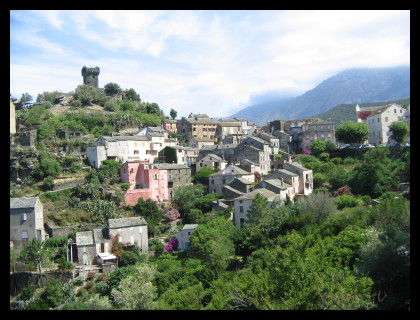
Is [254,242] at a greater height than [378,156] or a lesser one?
lesser

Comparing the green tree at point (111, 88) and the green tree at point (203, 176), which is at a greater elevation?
the green tree at point (111, 88)

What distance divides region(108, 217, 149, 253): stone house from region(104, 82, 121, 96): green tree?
4067 centimetres

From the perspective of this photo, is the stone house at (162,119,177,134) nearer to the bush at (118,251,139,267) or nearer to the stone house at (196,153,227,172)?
the stone house at (196,153,227,172)

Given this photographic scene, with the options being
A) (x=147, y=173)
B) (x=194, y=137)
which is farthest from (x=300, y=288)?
(x=194, y=137)

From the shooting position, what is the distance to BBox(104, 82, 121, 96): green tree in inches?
2677

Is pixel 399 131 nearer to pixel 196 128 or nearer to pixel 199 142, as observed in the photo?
pixel 199 142

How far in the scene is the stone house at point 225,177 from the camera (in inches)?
1503

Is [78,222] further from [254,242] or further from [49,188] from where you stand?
[254,242]

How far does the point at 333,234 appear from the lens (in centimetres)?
2402

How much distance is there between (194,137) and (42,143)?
2019cm

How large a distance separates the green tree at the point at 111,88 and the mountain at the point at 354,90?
313 feet

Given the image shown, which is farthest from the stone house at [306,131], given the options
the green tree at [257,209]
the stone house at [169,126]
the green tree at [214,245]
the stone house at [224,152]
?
the green tree at [214,245]

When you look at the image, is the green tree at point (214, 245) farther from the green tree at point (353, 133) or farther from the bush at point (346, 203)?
the green tree at point (353, 133)

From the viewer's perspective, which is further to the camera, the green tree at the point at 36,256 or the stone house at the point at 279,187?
the stone house at the point at 279,187
